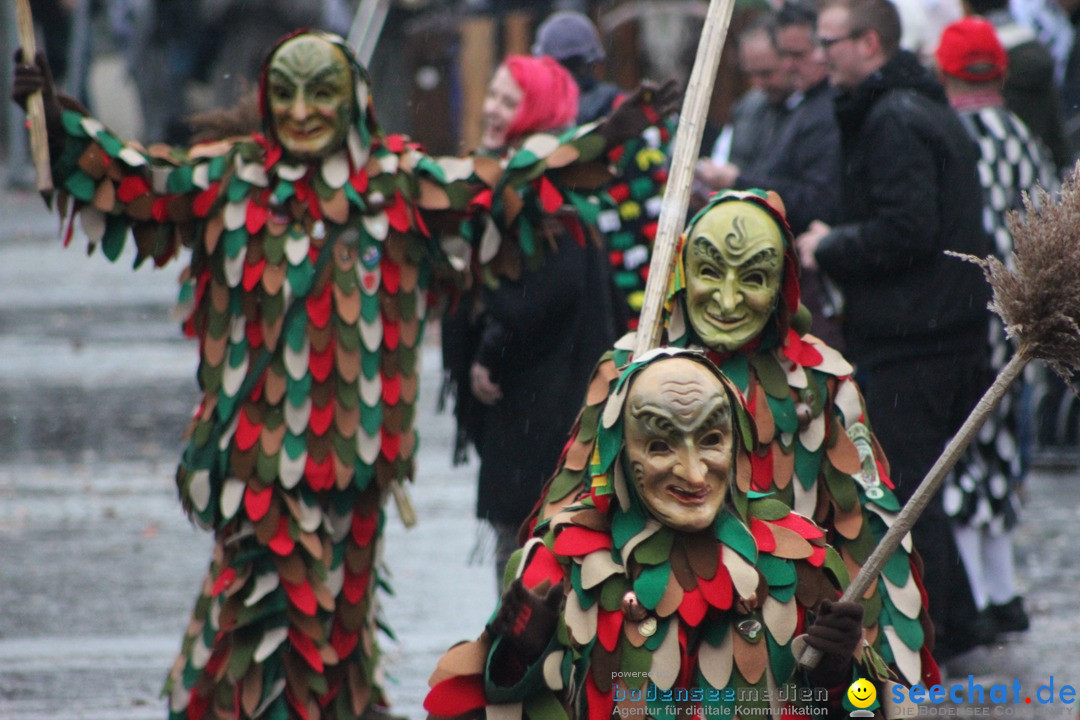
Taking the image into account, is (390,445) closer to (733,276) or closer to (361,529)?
(361,529)

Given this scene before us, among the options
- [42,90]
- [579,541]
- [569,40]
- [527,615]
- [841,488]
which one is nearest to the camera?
[527,615]

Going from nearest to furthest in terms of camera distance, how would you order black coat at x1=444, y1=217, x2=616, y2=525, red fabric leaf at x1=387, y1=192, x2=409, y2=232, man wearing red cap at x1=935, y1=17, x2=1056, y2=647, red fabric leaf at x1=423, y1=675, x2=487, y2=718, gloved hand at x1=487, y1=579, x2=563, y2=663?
1. gloved hand at x1=487, y1=579, x2=563, y2=663
2. red fabric leaf at x1=423, y1=675, x2=487, y2=718
3. red fabric leaf at x1=387, y1=192, x2=409, y2=232
4. black coat at x1=444, y1=217, x2=616, y2=525
5. man wearing red cap at x1=935, y1=17, x2=1056, y2=647

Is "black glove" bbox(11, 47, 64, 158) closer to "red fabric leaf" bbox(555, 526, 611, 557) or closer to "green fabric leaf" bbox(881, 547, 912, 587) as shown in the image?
"red fabric leaf" bbox(555, 526, 611, 557)

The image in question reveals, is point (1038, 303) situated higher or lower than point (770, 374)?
higher

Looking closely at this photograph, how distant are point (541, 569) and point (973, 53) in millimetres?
3949

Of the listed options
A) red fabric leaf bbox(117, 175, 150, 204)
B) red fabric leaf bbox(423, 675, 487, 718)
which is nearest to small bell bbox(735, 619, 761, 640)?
red fabric leaf bbox(423, 675, 487, 718)

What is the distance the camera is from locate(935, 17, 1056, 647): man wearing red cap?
6.32 meters

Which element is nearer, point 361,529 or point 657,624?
point 657,624

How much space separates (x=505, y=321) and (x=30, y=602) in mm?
2546

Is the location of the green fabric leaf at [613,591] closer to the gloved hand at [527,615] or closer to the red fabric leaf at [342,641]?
the gloved hand at [527,615]

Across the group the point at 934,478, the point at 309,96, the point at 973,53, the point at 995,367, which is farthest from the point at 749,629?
the point at 973,53

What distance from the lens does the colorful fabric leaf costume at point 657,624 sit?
3.24m

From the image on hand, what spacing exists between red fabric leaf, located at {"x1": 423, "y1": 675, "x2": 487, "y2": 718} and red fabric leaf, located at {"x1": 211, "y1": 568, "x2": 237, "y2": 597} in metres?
2.01

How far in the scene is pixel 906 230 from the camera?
573 centimetres
